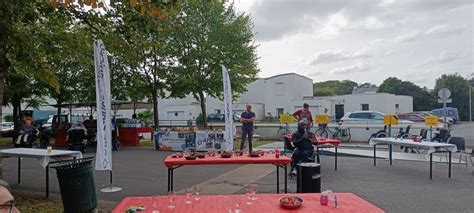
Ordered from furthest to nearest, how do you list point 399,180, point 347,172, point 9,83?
point 9,83, point 347,172, point 399,180

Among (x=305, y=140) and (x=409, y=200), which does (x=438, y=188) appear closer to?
(x=409, y=200)

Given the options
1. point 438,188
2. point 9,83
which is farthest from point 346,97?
point 438,188

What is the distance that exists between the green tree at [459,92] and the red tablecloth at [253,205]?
64.2 metres

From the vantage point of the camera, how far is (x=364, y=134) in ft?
70.4

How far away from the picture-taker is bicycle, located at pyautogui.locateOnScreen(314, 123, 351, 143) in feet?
65.8

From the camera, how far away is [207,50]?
67.1 ft

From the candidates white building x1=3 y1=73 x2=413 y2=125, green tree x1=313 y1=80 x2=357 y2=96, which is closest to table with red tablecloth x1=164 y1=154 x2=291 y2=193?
white building x1=3 y1=73 x2=413 y2=125

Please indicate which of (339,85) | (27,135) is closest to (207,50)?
(27,135)

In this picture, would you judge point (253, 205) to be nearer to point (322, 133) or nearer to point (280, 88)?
point (322, 133)

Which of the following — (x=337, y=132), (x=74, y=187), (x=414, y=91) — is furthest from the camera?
(x=414, y=91)

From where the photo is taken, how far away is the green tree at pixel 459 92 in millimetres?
59656

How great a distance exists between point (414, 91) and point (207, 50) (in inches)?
2152

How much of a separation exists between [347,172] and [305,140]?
8.41 feet

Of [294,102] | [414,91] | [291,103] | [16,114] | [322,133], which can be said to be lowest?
[322,133]
